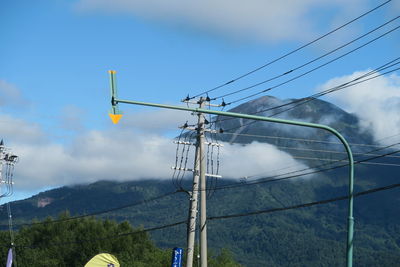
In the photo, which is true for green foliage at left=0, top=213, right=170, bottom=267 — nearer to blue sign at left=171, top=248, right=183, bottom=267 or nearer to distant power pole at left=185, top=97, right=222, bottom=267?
blue sign at left=171, top=248, right=183, bottom=267

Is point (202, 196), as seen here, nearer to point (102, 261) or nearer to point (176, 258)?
point (176, 258)

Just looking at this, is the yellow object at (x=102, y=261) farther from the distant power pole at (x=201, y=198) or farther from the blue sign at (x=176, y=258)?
the distant power pole at (x=201, y=198)

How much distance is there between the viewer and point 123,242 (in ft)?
443

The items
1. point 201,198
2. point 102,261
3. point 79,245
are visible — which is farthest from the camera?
point 79,245

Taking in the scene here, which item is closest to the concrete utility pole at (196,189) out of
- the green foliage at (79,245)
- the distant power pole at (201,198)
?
the distant power pole at (201,198)

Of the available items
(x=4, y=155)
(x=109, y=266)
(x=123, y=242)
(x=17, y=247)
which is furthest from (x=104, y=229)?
(x=109, y=266)

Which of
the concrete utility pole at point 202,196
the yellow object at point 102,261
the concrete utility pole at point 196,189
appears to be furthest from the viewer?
the yellow object at point 102,261

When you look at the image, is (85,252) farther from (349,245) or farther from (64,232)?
(349,245)

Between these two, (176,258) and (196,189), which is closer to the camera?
(196,189)

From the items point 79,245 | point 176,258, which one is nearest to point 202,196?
point 176,258

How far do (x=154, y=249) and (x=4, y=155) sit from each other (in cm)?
7310

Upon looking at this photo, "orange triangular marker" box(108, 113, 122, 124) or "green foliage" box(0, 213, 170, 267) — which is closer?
"orange triangular marker" box(108, 113, 122, 124)

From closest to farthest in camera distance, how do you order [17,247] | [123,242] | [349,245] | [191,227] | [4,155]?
[349,245] → [191,227] → [4,155] → [17,247] → [123,242]

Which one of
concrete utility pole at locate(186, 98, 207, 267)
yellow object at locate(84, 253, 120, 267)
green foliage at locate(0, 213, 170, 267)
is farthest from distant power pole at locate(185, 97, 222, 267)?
green foliage at locate(0, 213, 170, 267)
